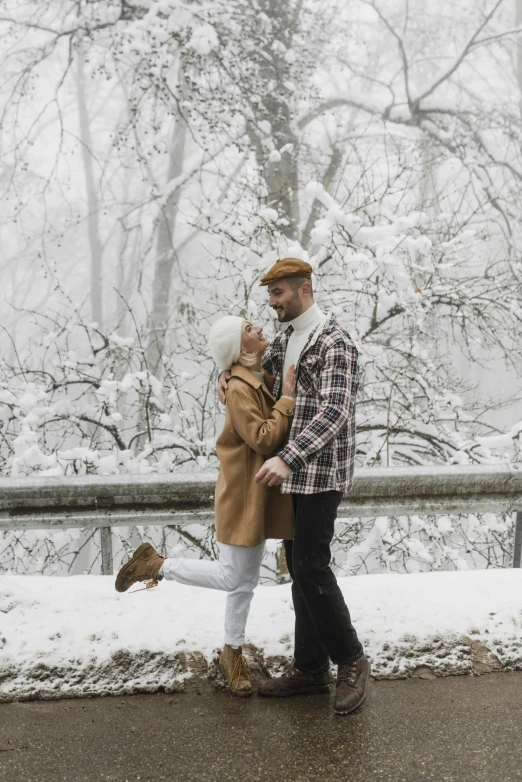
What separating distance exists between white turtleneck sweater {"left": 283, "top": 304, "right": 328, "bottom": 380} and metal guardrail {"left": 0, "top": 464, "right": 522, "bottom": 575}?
1.17m

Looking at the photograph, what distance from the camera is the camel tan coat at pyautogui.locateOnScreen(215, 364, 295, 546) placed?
10.0 feet

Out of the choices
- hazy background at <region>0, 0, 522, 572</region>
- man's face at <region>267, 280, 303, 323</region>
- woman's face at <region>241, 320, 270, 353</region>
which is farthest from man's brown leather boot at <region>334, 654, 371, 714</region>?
hazy background at <region>0, 0, 522, 572</region>

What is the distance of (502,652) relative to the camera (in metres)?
3.53

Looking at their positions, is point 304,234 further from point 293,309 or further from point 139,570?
point 139,570

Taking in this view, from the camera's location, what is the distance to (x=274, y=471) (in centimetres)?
288

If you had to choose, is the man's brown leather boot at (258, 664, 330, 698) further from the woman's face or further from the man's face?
the man's face

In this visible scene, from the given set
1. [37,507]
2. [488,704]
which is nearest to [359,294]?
[37,507]

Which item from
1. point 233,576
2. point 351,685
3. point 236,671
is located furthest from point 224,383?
point 351,685

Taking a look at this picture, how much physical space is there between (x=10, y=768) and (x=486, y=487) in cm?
285

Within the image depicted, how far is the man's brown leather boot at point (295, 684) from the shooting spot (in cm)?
322

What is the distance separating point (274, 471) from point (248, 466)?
28 centimetres

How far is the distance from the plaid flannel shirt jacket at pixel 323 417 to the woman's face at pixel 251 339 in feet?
0.66

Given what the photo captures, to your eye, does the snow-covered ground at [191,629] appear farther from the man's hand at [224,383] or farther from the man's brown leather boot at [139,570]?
the man's hand at [224,383]

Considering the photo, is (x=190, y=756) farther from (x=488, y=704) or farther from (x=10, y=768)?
(x=488, y=704)
